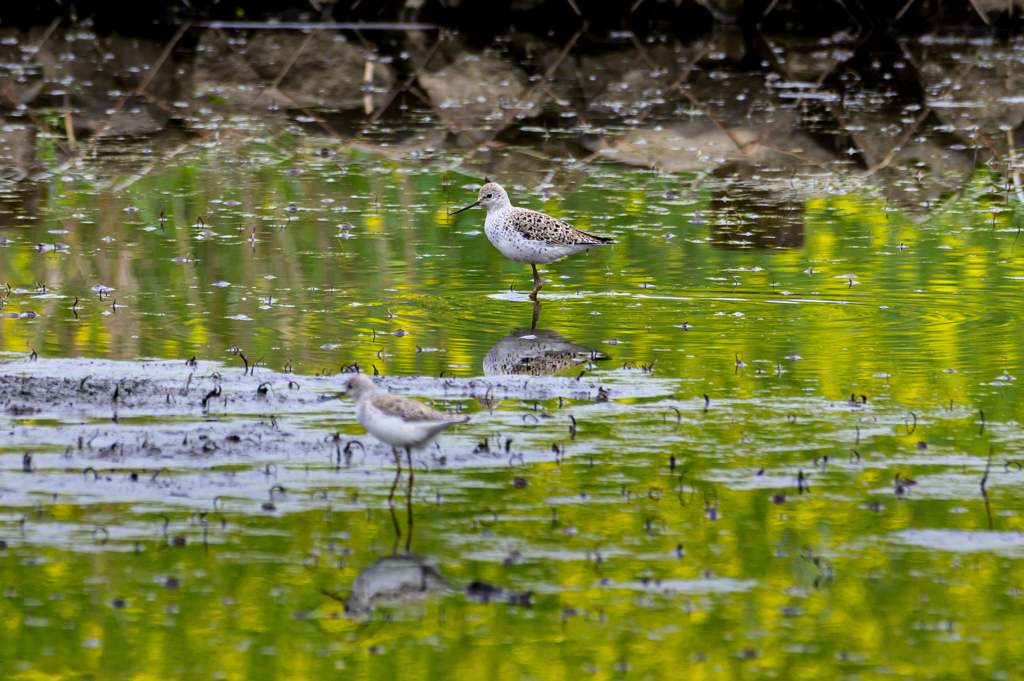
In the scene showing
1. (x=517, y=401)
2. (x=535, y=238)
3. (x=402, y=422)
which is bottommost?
(x=402, y=422)

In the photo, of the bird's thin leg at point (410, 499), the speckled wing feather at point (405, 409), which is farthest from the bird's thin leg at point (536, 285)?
the speckled wing feather at point (405, 409)

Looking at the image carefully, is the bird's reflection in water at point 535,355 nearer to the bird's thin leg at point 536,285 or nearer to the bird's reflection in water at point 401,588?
the bird's thin leg at point 536,285

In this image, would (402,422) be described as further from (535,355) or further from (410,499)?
(535,355)

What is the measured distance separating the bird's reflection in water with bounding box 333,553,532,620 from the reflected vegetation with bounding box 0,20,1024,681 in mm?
25

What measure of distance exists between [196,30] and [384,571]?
25115mm

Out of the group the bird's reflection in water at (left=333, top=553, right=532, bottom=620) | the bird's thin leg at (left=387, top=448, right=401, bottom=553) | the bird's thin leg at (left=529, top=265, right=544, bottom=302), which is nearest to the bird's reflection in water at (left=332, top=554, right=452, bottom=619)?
the bird's reflection in water at (left=333, top=553, right=532, bottom=620)

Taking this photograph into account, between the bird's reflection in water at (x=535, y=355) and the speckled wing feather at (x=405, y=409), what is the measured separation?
2.28 meters

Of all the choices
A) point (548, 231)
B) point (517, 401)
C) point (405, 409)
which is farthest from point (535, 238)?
point (405, 409)

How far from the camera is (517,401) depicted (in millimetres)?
8656

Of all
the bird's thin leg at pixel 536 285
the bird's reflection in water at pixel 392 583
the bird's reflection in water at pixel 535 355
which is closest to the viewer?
the bird's reflection in water at pixel 392 583

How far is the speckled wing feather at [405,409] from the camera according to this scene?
6895mm

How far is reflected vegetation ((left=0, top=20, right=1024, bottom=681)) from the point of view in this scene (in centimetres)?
583

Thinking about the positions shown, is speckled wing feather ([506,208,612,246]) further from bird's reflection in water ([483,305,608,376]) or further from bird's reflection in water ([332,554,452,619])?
bird's reflection in water ([332,554,452,619])

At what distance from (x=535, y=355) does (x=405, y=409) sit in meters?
2.97
